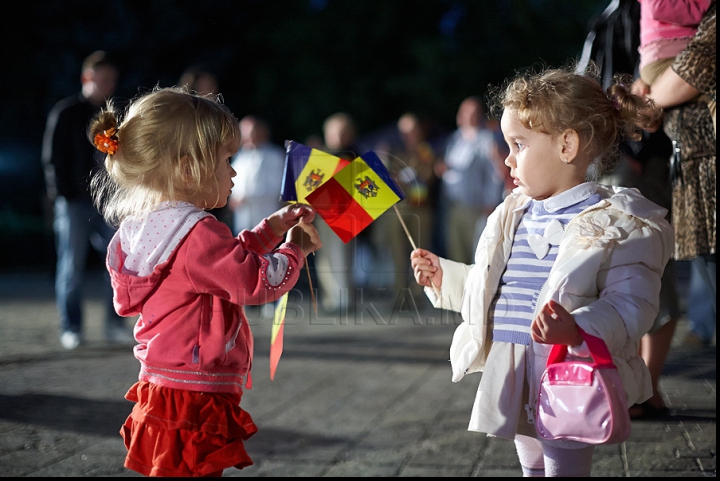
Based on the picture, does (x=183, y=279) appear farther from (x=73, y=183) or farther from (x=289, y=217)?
(x=73, y=183)

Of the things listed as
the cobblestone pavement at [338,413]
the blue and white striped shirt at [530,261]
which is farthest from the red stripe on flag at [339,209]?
the cobblestone pavement at [338,413]

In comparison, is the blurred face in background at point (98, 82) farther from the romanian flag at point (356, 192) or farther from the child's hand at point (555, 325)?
the child's hand at point (555, 325)

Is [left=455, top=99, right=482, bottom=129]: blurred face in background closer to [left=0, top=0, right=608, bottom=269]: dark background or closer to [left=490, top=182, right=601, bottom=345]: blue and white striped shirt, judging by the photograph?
[left=490, top=182, right=601, bottom=345]: blue and white striped shirt

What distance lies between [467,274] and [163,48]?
676 inches

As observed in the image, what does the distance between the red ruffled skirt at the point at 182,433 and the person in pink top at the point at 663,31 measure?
1.94 meters

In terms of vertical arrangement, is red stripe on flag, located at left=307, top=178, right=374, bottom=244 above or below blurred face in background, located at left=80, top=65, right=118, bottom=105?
below

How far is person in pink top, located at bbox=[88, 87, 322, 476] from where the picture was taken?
2.30 metres

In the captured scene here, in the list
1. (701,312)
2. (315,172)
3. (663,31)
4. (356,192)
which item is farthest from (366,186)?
(701,312)

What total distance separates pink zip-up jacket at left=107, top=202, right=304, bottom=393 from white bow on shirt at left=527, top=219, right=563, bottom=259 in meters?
0.71

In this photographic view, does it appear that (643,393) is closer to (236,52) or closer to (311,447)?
(311,447)

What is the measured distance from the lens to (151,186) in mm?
2432

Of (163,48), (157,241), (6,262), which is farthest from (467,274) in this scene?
(163,48)

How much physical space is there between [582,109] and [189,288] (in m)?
1.22

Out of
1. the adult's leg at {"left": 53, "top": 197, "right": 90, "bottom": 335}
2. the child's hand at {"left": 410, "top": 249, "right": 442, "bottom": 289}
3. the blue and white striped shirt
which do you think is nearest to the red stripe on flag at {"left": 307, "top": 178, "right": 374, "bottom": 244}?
the child's hand at {"left": 410, "top": 249, "right": 442, "bottom": 289}
